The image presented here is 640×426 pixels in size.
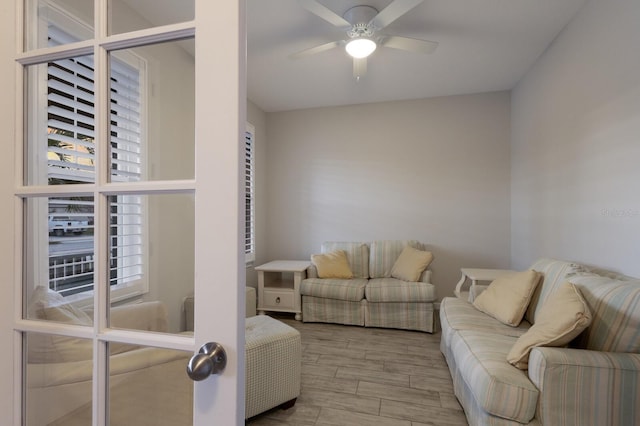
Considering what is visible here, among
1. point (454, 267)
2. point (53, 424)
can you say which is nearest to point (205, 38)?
point (53, 424)

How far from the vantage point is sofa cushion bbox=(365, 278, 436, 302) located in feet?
9.91

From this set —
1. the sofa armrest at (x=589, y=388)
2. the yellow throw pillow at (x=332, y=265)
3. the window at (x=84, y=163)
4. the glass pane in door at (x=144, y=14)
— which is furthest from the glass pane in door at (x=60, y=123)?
the yellow throw pillow at (x=332, y=265)

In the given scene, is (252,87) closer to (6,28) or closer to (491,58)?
(491,58)

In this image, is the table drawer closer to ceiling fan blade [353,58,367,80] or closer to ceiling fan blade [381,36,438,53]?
ceiling fan blade [353,58,367,80]

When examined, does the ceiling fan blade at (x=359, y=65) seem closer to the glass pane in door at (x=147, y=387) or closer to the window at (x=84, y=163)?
the window at (x=84, y=163)

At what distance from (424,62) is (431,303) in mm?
2450

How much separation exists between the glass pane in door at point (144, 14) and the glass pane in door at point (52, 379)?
2.39ft

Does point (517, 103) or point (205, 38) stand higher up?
point (517, 103)

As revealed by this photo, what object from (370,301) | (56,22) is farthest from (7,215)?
(370,301)

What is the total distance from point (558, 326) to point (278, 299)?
2703 mm

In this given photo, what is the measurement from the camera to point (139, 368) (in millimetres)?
658

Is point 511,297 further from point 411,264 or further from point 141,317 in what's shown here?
point 141,317

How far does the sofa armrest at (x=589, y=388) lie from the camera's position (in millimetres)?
1211

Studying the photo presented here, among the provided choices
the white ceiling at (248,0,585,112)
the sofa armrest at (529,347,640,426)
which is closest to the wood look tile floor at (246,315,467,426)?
the sofa armrest at (529,347,640,426)
